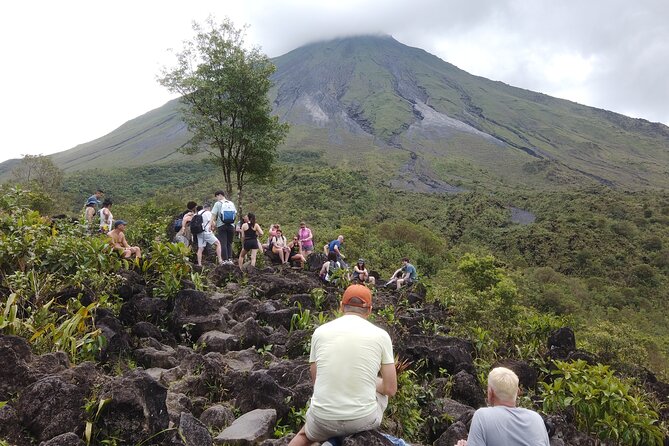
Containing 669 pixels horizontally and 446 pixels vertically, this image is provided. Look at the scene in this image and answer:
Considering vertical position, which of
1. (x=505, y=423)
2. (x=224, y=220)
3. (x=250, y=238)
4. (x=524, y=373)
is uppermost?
(x=224, y=220)

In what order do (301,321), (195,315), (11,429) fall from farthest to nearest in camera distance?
1. (301,321)
2. (195,315)
3. (11,429)

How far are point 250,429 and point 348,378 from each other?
5.08 ft

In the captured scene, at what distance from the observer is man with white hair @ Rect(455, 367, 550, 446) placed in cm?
321

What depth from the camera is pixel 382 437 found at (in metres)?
3.23

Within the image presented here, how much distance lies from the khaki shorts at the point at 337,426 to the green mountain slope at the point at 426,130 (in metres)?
62.4

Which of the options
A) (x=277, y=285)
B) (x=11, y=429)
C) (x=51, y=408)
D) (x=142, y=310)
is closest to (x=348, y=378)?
(x=51, y=408)

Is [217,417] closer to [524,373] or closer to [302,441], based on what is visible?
[302,441]

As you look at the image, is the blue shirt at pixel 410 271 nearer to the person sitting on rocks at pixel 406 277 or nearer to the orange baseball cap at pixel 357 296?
the person sitting on rocks at pixel 406 277

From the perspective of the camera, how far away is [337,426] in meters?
3.16

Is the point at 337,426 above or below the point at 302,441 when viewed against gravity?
above

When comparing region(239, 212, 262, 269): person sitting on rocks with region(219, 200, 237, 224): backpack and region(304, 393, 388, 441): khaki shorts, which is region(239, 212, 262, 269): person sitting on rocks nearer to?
region(219, 200, 237, 224): backpack

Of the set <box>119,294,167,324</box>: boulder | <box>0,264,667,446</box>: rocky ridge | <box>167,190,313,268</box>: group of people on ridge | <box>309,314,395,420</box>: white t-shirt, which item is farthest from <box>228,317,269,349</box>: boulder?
<box>167,190,313,268</box>: group of people on ridge

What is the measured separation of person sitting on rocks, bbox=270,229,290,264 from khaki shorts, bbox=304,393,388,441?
9.24 metres

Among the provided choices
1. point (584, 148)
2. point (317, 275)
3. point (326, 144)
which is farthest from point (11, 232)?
point (584, 148)
